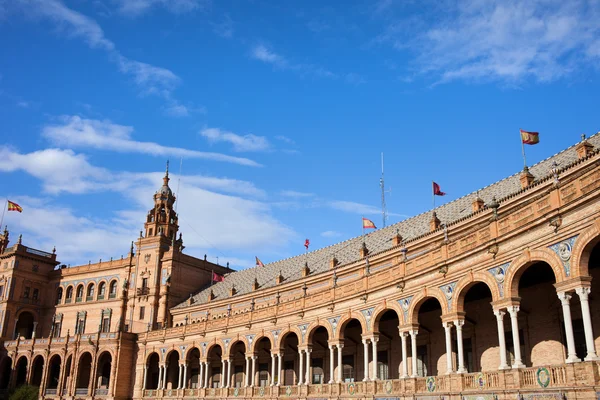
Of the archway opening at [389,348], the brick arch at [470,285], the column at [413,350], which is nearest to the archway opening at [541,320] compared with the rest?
the brick arch at [470,285]

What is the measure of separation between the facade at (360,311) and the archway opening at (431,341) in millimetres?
92

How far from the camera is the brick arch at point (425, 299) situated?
28750 millimetres

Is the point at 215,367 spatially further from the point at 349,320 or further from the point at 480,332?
the point at 480,332

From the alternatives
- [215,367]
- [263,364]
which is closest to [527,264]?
[263,364]

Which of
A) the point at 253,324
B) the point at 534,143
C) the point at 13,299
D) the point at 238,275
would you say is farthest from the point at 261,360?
the point at 13,299

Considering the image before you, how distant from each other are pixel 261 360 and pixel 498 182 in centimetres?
2676

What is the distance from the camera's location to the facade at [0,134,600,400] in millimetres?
22953

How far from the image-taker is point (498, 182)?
43438 mm

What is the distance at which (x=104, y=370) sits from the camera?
235ft

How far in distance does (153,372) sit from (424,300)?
4696 cm

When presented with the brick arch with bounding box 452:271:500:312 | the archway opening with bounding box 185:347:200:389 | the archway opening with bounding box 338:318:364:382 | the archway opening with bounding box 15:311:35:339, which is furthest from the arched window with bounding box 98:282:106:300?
the brick arch with bounding box 452:271:500:312

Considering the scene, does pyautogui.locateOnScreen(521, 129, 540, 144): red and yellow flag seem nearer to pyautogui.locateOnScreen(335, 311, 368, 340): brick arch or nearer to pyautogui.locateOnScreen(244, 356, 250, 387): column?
pyautogui.locateOnScreen(335, 311, 368, 340): brick arch

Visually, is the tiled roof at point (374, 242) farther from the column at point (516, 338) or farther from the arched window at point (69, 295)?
the arched window at point (69, 295)

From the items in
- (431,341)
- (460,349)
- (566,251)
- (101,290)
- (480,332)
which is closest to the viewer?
(566,251)
